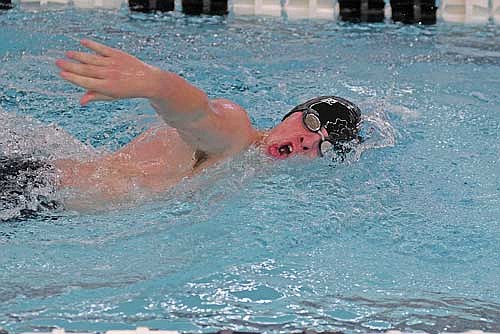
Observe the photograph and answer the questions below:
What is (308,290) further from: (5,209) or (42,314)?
(5,209)

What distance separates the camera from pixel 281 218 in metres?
2.66

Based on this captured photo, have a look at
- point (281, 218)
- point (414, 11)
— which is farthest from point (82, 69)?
point (414, 11)

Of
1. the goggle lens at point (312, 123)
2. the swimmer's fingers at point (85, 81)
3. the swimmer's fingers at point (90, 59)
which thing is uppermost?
the swimmer's fingers at point (90, 59)

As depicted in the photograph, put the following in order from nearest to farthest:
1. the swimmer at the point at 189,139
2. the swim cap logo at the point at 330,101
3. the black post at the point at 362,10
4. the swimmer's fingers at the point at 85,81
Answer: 1. the swimmer's fingers at the point at 85,81
2. the swimmer at the point at 189,139
3. the swim cap logo at the point at 330,101
4. the black post at the point at 362,10

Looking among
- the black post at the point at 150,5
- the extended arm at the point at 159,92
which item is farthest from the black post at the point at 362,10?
the extended arm at the point at 159,92

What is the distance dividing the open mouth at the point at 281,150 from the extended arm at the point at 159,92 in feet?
0.69

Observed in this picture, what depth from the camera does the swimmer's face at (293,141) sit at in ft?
8.92

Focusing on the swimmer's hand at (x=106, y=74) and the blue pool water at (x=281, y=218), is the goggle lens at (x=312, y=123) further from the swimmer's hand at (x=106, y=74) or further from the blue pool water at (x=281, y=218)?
the swimmer's hand at (x=106, y=74)

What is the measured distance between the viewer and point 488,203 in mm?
2875

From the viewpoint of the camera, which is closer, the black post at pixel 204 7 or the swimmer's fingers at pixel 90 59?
the swimmer's fingers at pixel 90 59

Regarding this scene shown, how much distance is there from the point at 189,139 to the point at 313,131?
19.6 inches

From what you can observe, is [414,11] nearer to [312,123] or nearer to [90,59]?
[312,123]

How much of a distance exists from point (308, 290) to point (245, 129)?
544 mm

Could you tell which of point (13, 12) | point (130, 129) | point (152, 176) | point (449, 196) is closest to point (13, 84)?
point (130, 129)
